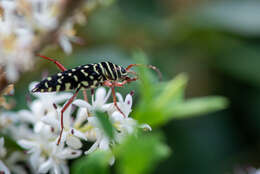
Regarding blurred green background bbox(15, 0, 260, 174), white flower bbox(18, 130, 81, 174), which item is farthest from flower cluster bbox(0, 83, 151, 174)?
blurred green background bbox(15, 0, 260, 174)

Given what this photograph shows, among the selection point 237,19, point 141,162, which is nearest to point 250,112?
point 237,19

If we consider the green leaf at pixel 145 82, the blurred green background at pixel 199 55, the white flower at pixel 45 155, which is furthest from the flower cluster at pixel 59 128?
the blurred green background at pixel 199 55

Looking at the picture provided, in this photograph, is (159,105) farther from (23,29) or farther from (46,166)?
(23,29)

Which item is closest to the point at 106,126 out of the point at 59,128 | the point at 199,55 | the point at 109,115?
the point at 109,115

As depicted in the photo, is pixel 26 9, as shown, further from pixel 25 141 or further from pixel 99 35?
pixel 99 35

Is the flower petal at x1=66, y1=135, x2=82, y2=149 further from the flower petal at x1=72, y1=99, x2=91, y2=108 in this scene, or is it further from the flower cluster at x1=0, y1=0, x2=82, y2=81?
the flower cluster at x1=0, y1=0, x2=82, y2=81

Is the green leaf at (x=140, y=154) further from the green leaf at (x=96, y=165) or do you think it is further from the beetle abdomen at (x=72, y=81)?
the beetle abdomen at (x=72, y=81)
